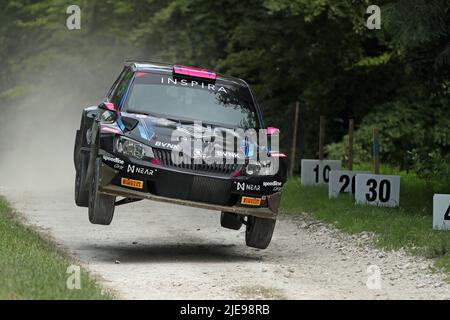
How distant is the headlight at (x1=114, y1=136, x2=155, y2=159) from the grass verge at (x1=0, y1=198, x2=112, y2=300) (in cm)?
133

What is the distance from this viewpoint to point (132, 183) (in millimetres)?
12211

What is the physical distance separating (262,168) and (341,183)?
669 centimetres

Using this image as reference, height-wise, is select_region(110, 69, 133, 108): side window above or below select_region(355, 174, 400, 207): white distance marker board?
above

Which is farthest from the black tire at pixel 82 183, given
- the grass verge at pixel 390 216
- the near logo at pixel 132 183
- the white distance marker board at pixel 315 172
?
the white distance marker board at pixel 315 172

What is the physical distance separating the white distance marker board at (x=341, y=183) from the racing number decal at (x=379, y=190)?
149 centimetres

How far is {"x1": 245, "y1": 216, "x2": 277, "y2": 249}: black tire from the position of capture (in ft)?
43.2

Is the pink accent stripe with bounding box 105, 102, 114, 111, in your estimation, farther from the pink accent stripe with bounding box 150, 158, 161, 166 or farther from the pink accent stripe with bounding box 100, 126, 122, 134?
the pink accent stripe with bounding box 150, 158, 161, 166

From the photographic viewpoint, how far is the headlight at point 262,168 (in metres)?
12.5

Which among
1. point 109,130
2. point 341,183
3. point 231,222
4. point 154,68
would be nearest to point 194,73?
point 154,68

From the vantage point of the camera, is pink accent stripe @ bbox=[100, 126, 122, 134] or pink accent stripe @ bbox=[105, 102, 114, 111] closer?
pink accent stripe @ bbox=[100, 126, 122, 134]

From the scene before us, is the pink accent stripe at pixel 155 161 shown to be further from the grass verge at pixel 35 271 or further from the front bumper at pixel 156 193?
the grass verge at pixel 35 271

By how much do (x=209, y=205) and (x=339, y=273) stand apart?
1.61 metres

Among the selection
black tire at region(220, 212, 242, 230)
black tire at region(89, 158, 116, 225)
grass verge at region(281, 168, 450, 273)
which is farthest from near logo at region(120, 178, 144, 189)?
grass verge at region(281, 168, 450, 273)
